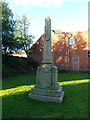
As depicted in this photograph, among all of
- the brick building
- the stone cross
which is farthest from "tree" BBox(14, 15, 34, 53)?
the stone cross

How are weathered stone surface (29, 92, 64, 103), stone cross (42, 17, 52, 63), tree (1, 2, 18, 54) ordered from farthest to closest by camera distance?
tree (1, 2, 18, 54)
stone cross (42, 17, 52, 63)
weathered stone surface (29, 92, 64, 103)

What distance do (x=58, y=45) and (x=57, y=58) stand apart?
8.35ft

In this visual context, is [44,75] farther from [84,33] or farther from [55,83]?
[84,33]

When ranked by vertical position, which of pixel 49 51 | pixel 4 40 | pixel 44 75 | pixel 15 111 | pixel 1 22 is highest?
pixel 1 22

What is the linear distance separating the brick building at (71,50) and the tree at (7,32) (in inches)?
296

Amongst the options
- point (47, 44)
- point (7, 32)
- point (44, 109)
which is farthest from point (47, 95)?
point (7, 32)

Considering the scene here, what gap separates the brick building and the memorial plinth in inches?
621

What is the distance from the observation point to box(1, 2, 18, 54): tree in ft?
48.0

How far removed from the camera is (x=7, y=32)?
1498 centimetres

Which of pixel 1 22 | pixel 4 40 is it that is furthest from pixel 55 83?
pixel 1 22

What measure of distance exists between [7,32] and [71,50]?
11868 millimetres

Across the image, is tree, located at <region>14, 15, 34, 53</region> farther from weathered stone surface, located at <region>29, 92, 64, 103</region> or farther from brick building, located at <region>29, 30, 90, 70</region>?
weathered stone surface, located at <region>29, 92, 64, 103</region>

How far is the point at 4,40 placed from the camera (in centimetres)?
1427

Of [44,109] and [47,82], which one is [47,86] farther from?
[44,109]
